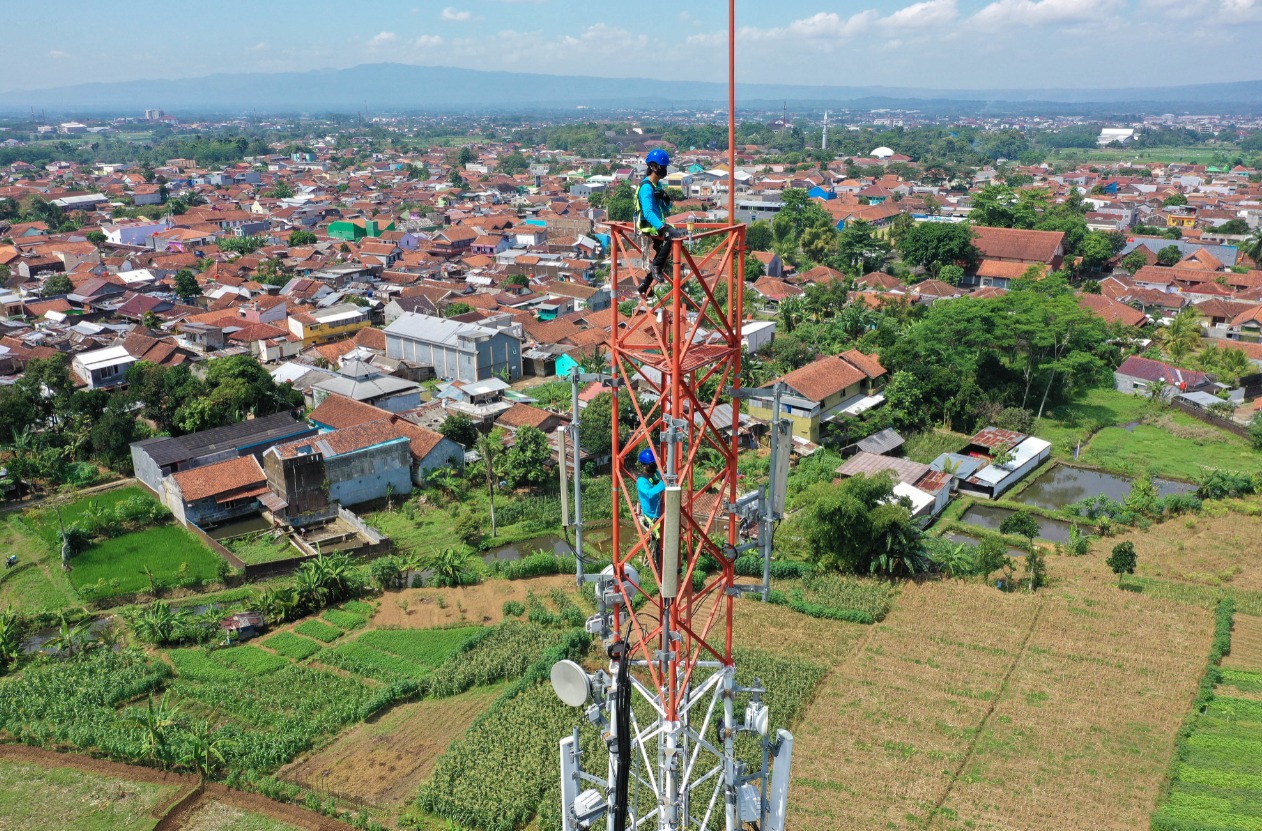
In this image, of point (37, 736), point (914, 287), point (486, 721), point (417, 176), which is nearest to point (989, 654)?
point (486, 721)

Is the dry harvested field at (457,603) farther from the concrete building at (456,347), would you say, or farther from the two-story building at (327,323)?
the two-story building at (327,323)

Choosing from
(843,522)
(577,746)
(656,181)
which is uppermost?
(656,181)

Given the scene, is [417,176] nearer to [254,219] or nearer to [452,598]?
[254,219]

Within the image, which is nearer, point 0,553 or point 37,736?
point 37,736

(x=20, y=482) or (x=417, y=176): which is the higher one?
(x=417, y=176)

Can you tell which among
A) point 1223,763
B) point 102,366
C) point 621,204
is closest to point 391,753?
point 1223,763

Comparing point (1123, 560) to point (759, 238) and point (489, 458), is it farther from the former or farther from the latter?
point (759, 238)
